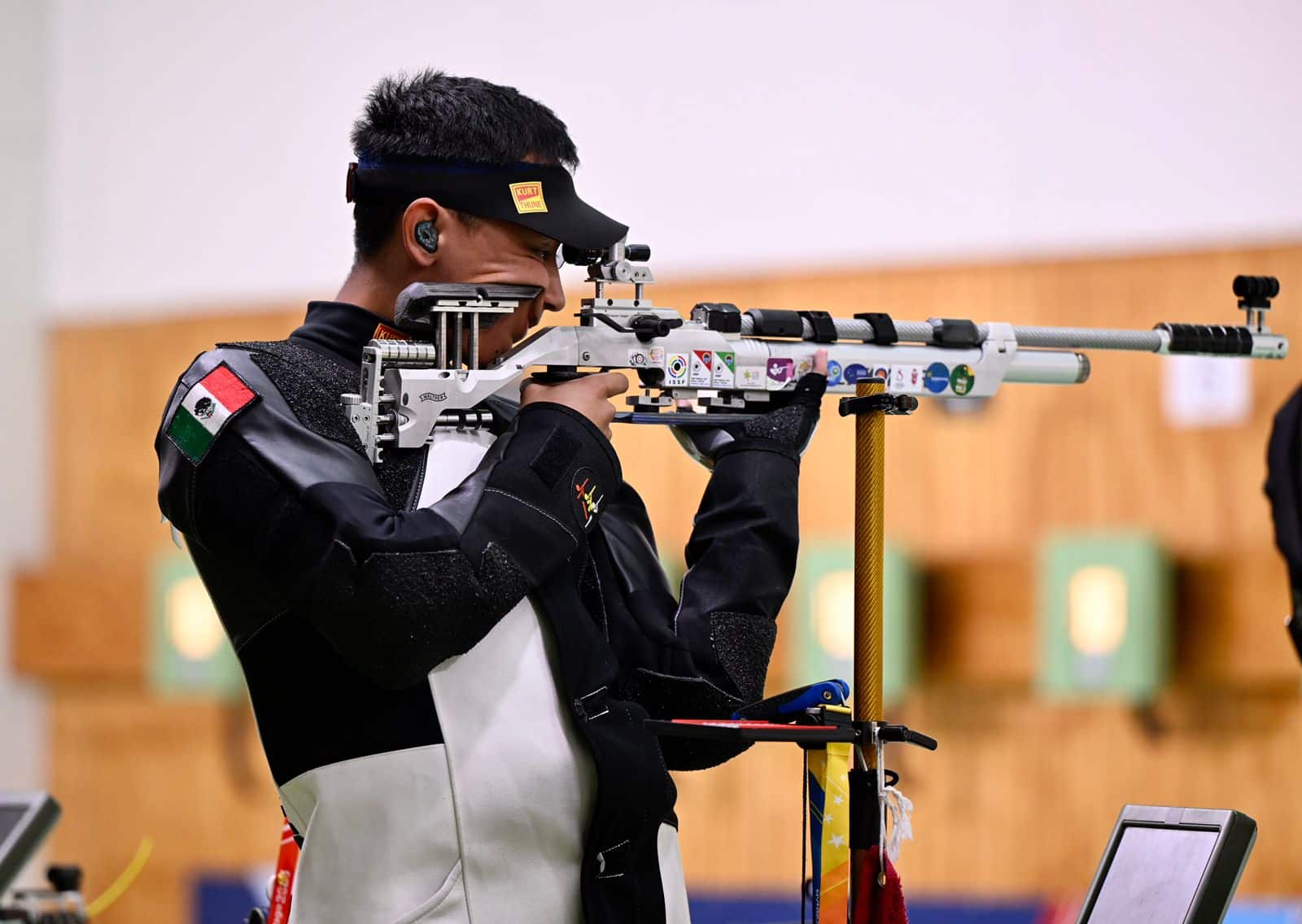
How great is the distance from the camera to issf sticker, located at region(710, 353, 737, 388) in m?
1.63

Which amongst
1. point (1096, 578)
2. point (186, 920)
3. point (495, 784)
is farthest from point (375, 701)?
point (186, 920)

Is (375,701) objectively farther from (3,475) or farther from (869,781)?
(3,475)

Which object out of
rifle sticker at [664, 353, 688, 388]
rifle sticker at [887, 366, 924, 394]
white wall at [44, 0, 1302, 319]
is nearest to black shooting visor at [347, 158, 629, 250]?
rifle sticker at [664, 353, 688, 388]

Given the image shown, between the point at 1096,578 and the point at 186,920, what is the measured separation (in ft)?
7.12

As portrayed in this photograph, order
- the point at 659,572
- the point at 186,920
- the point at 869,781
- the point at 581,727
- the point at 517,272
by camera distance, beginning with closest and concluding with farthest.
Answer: the point at 869,781 < the point at 581,727 < the point at 517,272 < the point at 659,572 < the point at 186,920

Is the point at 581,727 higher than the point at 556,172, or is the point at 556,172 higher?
the point at 556,172

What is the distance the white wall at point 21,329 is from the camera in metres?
4.06

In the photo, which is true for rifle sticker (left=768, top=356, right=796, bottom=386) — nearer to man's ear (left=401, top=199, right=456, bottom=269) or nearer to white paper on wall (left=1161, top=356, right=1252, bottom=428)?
man's ear (left=401, top=199, right=456, bottom=269)

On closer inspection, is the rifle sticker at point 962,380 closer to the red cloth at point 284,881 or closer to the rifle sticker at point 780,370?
the rifle sticker at point 780,370

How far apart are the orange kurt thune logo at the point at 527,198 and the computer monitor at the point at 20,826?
109 cm

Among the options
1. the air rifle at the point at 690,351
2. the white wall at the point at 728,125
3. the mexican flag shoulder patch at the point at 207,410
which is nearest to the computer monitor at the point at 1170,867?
the air rifle at the point at 690,351

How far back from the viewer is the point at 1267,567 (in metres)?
2.94

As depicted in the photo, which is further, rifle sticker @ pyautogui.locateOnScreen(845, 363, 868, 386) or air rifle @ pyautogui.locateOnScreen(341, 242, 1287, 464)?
rifle sticker @ pyautogui.locateOnScreen(845, 363, 868, 386)

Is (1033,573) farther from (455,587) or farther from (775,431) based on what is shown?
(455,587)
